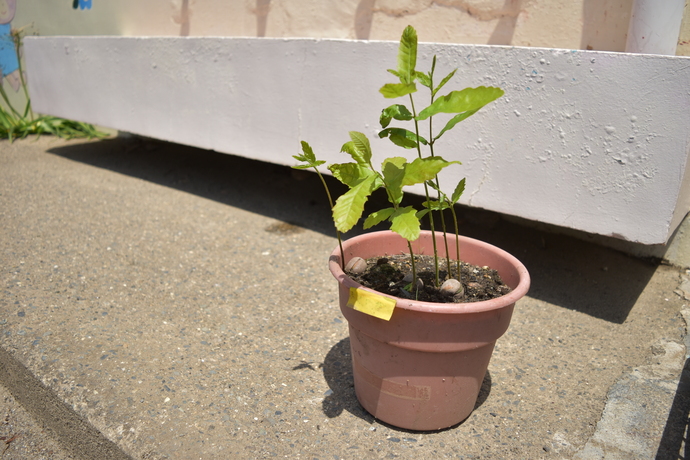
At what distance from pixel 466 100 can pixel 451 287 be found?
515 millimetres

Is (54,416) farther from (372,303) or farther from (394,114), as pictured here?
(394,114)

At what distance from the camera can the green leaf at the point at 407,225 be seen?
46.1 inches

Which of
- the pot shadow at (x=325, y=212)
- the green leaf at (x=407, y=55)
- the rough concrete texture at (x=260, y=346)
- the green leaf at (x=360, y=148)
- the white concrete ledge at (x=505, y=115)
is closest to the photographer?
the green leaf at (x=407, y=55)

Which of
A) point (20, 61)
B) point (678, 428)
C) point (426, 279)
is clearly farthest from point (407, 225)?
point (20, 61)

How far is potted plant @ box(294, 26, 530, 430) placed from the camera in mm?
1190

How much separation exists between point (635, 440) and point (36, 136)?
534cm

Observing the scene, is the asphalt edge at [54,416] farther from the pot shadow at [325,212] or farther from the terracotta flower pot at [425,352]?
the pot shadow at [325,212]

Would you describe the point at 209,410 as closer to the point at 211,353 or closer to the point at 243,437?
the point at 243,437

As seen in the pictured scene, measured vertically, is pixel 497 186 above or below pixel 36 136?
above

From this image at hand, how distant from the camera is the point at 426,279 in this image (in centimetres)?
152

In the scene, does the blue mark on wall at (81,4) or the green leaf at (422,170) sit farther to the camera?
the blue mark on wall at (81,4)

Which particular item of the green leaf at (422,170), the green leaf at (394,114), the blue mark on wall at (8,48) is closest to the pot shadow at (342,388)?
the green leaf at (422,170)

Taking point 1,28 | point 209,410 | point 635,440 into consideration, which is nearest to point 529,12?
point 635,440

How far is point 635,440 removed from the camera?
1.45 metres
